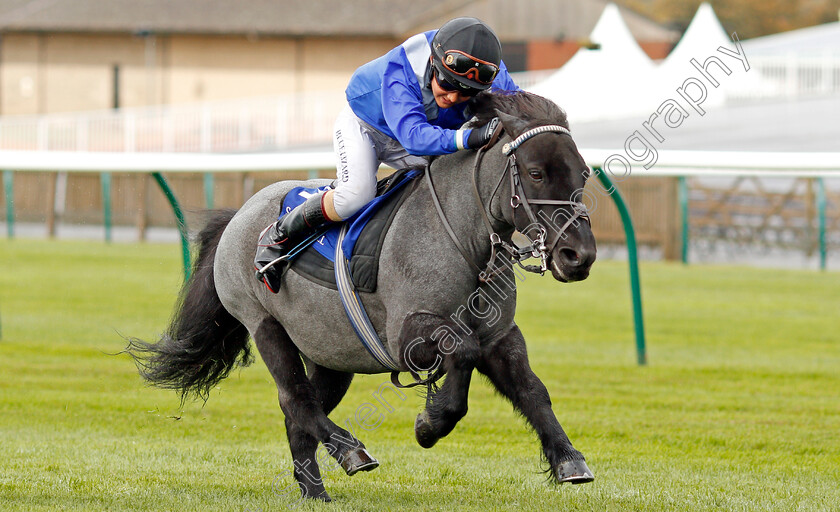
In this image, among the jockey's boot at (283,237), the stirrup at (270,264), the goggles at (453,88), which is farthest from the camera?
the stirrup at (270,264)

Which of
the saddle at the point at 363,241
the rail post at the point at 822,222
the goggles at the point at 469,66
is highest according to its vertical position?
the goggles at the point at 469,66

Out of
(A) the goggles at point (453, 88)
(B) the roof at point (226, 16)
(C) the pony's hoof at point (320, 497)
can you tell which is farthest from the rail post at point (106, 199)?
(A) the goggles at point (453, 88)

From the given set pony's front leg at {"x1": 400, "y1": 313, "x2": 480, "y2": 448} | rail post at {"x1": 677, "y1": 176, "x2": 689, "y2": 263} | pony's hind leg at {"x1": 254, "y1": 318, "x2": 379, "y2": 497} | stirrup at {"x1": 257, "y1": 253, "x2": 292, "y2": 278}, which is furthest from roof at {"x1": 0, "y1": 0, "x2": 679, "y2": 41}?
pony's front leg at {"x1": 400, "y1": 313, "x2": 480, "y2": 448}

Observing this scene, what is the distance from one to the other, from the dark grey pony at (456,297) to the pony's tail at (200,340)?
0.45m

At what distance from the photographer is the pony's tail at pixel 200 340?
205 inches

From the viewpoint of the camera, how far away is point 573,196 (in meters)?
3.63

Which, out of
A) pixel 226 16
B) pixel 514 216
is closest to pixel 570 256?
pixel 514 216

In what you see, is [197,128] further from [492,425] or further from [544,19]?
[492,425]

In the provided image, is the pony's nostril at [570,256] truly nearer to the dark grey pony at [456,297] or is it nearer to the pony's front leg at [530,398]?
the dark grey pony at [456,297]

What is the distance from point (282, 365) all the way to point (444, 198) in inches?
45.9

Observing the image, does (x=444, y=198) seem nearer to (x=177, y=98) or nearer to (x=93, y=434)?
(x=93, y=434)

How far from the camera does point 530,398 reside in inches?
154

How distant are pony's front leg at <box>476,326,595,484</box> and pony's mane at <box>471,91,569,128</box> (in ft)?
2.59

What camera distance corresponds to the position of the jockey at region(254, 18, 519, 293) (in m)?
3.91
